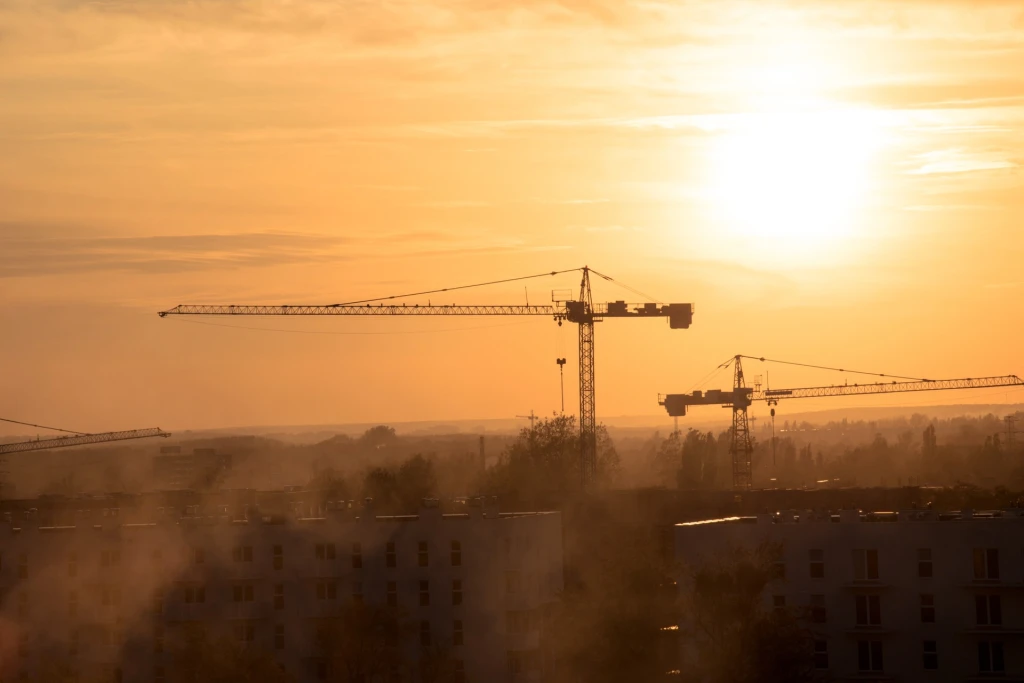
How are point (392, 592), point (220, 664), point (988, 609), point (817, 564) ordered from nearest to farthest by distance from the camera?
1. point (220, 664)
2. point (988, 609)
3. point (817, 564)
4. point (392, 592)

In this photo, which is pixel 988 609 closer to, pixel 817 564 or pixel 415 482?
pixel 817 564

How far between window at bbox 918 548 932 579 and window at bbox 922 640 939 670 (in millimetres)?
1767

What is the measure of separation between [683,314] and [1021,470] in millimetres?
30142

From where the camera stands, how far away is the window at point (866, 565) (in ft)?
134

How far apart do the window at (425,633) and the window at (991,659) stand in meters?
16.1

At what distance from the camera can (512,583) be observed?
4741 cm

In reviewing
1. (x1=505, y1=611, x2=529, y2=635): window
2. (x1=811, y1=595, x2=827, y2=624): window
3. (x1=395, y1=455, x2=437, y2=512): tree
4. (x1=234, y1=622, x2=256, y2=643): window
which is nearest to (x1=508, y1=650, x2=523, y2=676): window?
(x1=505, y1=611, x2=529, y2=635): window

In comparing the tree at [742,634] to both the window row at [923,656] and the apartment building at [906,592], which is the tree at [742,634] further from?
the apartment building at [906,592]

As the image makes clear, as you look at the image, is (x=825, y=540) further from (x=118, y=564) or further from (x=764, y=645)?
(x=118, y=564)

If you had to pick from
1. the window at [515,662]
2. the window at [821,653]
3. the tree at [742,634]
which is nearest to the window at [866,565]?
the window at [821,653]

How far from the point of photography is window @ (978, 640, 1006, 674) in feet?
130

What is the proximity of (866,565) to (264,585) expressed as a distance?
59.6 feet

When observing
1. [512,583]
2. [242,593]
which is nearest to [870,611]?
[512,583]

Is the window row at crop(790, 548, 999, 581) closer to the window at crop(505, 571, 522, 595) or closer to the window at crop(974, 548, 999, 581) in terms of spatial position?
the window at crop(974, 548, 999, 581)
